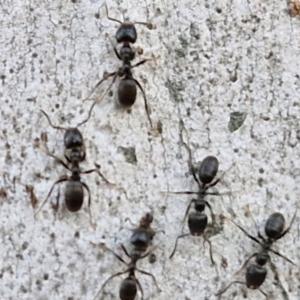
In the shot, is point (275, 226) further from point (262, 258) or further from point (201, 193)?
point (201, 193)

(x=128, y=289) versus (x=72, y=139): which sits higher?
(x=72, y=139)

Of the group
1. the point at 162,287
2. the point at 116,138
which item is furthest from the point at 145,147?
the point at 162,287

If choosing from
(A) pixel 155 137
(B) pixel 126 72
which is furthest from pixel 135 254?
(B) pixel 126 72

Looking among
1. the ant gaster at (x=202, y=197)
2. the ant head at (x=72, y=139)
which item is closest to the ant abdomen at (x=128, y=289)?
the ant gaster at (x=202, y=197)

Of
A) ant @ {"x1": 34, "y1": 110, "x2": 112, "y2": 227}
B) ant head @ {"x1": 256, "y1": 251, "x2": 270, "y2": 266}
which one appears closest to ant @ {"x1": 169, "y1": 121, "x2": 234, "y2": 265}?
ant head @ {"x1": 256, "y1": 251, "x2": 270, "y2": 266}

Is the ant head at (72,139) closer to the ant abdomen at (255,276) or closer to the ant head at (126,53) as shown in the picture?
the ant head at (126,53)

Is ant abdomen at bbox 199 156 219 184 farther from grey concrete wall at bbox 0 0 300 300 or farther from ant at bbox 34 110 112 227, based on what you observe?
ant at bbox 34 110 112 227
